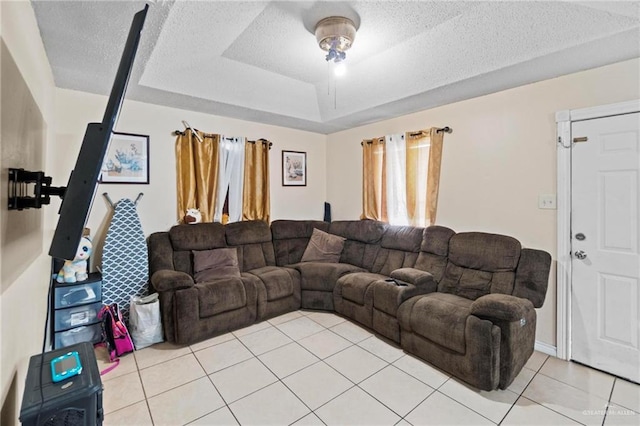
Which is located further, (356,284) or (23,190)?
(356,284)

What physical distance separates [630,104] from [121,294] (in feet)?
14.9

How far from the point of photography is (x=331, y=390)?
6.93ft

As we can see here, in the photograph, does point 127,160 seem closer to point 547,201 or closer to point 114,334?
point 114,334

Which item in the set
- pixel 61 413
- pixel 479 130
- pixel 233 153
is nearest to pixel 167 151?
pixel 233 153

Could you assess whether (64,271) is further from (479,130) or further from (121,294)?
(479,130)

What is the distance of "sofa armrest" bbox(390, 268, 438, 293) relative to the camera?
9.25 ft

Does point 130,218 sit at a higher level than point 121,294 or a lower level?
higher

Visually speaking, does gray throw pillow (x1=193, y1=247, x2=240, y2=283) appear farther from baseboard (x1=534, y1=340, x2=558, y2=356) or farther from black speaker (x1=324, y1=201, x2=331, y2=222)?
baseboard (x1=534, y1=340, x2=558, y2=356)

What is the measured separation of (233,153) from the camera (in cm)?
384

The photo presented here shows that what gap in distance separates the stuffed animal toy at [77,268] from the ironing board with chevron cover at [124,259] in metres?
0.15

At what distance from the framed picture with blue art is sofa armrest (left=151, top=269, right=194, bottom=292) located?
1134 millimetres

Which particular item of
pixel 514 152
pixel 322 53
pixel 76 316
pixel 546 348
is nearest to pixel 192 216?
pixel 76 316

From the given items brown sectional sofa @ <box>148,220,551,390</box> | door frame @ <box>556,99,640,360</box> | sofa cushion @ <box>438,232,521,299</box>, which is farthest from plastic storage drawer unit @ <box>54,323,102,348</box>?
door frame @ <box>556,99,640,360</box>

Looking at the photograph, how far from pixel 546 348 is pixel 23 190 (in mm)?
3761
